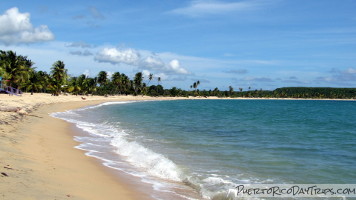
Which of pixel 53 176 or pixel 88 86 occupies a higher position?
pixel 88 86

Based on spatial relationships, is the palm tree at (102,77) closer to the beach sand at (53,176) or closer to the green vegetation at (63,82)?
the green vegetation at (63,82)

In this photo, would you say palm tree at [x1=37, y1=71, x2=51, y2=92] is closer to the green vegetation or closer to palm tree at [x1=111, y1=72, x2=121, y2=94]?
the green vegetation

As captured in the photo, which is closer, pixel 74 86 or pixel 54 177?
pixel 54 177

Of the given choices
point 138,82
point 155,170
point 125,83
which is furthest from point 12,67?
point 138,82

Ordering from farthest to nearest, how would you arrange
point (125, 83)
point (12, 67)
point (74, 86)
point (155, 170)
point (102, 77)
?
point (125, 83) < point (102, 77) < point (74, 86) < point (12, 67) < point (155, 170)

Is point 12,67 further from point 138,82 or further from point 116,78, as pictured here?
point 138,82

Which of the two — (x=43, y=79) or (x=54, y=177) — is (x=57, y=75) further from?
(x=54, y=177)

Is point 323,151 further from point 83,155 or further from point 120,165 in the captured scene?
point 83,155

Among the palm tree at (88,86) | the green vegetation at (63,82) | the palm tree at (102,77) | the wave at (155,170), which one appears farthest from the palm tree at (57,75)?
the wave at (155,170)

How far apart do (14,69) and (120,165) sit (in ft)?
188

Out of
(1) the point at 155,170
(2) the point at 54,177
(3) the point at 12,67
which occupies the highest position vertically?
(3) the point at 12,67

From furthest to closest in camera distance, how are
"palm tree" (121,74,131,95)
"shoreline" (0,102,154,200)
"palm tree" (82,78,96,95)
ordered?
"palm tree" (121,74,131,95), "palm tree" (82,78,96,95), "shoreline" (0,102,154,200)

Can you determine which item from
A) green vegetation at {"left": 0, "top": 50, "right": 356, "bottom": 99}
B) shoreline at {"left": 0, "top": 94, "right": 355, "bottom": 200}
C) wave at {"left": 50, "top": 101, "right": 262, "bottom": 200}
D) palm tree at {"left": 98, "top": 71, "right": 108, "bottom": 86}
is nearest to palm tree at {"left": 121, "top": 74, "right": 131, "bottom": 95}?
green vegetation at {"left": 0, "top": 50, "right": 356, "bottom": 99}

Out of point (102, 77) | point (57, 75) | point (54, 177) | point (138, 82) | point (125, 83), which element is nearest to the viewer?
point (54, 177)
